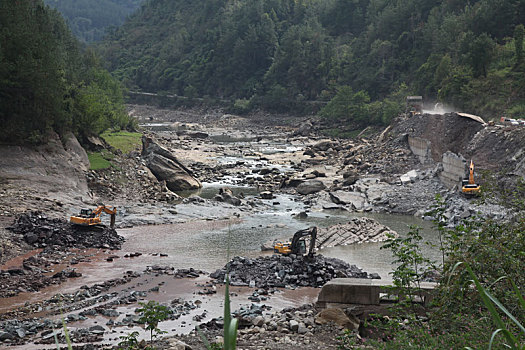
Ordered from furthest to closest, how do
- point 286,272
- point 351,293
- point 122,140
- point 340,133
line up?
point 340,133 → point 122,140 → point 286,272 → point 351,293

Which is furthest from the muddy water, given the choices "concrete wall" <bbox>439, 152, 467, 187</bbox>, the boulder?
"concrete wall" <bbox>439, 152, 467, 187</bbox>

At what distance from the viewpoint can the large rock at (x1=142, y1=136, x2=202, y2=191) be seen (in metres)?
43.0

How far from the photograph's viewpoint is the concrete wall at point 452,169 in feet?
116

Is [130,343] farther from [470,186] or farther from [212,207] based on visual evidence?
[470,186]

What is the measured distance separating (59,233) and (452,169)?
2527 centimetres

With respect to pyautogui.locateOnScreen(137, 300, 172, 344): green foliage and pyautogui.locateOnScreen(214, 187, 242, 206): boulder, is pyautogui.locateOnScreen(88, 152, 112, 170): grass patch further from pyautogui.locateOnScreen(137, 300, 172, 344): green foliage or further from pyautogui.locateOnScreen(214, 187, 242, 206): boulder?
pyautogui.locateOnScreen(137, 300, 172, 344): green foliage

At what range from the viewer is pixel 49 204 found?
28953mm

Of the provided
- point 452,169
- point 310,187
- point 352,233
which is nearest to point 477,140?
point 452,169

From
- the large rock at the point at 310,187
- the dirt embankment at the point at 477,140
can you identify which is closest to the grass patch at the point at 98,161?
the large rock at the point at 310,187

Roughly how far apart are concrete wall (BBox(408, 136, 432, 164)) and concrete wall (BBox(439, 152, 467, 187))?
454 centimetres

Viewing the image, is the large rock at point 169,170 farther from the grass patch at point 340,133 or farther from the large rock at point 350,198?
the grass patch at point 340,133

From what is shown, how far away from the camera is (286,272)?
21188 millimetres

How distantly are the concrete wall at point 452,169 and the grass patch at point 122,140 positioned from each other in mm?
26475

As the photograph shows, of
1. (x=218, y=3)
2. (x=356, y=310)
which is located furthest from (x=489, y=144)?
(x=218, y=3)
